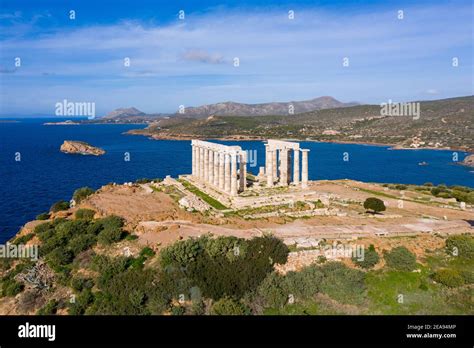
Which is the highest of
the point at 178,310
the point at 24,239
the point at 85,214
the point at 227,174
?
the point at 227,174

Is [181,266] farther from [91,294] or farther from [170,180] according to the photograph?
[170,180]

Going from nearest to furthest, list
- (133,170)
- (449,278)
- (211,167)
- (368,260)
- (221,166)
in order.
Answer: (449,278) < (368,260) < (221,166) < (211,167) < (133,170)

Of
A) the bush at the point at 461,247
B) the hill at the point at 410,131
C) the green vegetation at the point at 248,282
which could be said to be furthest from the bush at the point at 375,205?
the hill at the point at 410,131

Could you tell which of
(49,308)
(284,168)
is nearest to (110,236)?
(49,308)

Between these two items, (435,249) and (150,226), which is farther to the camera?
(150,226)

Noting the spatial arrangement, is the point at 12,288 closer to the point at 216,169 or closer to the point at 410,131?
the point at 216,169
